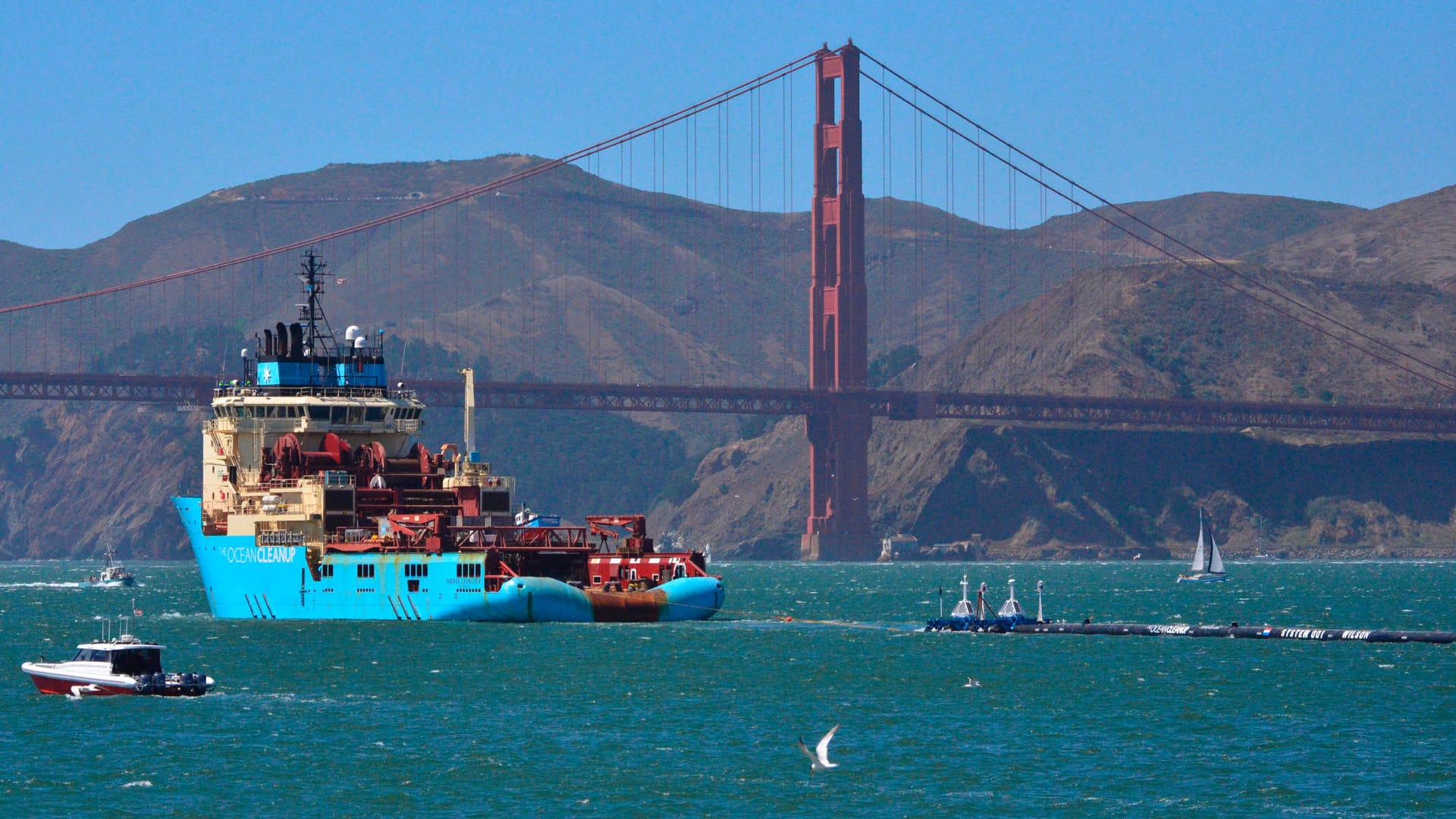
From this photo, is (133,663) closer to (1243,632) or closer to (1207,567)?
(1243,632)

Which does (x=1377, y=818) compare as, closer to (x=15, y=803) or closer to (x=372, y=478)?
(x=15, y=803)

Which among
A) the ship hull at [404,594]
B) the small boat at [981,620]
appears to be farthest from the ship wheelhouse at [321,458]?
the small boat at [981,620]

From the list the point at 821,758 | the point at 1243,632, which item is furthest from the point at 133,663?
the point at 1243,632

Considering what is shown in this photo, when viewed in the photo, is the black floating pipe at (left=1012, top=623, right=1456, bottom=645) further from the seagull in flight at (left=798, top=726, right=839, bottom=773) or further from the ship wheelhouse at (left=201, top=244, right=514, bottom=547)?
the seagull in flight at (left=798, top=726, right=839, bottom=773)

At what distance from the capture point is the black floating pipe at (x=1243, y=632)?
75.9 m

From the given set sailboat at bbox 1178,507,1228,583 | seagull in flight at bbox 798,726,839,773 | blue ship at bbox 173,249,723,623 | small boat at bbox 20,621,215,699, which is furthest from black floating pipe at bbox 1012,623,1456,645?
sailboat at bbox 1178,507,1228,583

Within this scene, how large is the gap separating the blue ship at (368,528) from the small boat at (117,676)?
69.6ft

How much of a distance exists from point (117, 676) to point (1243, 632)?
131ft

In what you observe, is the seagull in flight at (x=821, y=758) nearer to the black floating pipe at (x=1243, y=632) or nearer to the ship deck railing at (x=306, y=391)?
the black floating pipe at (x=1243, y=632)

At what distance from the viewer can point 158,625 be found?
88.1 metres

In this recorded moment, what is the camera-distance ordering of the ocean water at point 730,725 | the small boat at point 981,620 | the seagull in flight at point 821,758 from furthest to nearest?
the small boat at point 981,620 → the seagull in flight at point 821,758 → the ocean water at point 730,725

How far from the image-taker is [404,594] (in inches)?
3219

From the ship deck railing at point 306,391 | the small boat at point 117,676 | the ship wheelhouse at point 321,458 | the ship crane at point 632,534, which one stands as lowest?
the small boat at point 117,676

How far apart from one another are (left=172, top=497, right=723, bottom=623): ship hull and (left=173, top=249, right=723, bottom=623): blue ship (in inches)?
2.5
